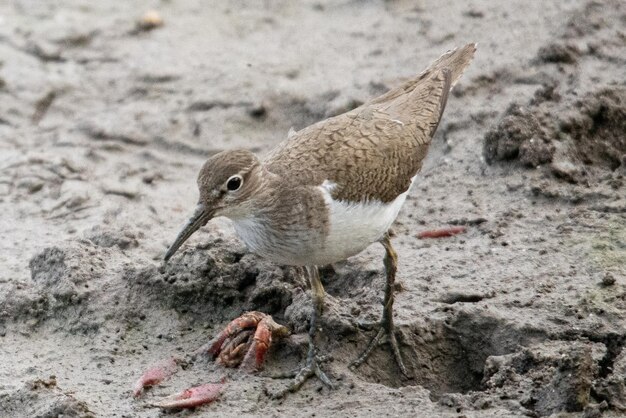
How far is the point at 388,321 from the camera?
618 centimetres

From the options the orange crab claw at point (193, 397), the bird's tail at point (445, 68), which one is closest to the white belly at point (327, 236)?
the orange crab claw at point (193, 397)

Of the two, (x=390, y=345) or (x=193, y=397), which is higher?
(x=390, y=345)

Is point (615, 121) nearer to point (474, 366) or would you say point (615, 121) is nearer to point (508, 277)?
point (508, 277)

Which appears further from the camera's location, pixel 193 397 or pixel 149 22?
pixel 149 22

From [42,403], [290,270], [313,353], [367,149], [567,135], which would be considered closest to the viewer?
[42,403]

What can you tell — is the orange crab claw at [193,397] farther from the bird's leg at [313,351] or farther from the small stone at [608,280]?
the small stone at [608,280]

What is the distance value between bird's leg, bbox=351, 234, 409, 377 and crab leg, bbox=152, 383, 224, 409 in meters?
0.82

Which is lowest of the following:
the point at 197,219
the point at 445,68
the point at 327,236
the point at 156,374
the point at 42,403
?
the point at 42,403

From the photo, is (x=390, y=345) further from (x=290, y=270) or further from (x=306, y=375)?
(x=290, y=270)

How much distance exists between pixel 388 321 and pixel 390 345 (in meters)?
0.15

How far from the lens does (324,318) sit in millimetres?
6195

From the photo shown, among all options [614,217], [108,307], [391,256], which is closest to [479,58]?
[614,217]

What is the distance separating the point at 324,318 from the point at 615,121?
303 cm

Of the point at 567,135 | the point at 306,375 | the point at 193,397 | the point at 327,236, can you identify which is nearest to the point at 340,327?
the point at 306,375
